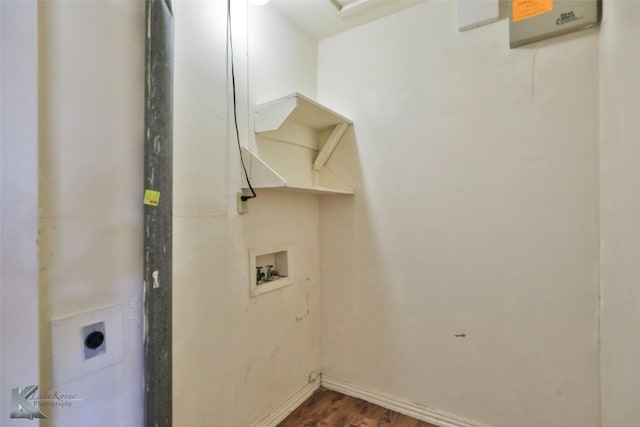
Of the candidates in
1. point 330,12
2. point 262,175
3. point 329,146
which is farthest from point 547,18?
point 262,175

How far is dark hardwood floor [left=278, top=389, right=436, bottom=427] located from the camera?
183 cm

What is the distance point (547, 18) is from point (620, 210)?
3.31 feet

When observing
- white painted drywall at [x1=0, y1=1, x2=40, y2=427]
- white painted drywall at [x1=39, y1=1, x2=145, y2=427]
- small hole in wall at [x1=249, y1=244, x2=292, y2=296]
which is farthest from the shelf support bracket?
white painted drywall at [x1=0, y1=1, x2=40, y2=427]

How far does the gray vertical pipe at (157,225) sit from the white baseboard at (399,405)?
1.27 metres

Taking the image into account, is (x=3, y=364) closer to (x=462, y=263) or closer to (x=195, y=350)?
(x=195, y=350)

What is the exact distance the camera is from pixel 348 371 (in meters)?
2.13

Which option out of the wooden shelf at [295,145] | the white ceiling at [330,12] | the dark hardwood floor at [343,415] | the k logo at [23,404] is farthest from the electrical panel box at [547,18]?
the k logo at [23,404]

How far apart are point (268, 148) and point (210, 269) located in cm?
78

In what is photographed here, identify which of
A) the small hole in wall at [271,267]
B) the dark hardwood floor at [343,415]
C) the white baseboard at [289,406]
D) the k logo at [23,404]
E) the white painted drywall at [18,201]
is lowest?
the dark hardwood floor at [343,415]

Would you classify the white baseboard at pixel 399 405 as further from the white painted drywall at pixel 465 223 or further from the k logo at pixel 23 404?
the k logo at pixel 23 404

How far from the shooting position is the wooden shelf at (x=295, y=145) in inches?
63.7

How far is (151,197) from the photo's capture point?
3.75 ft

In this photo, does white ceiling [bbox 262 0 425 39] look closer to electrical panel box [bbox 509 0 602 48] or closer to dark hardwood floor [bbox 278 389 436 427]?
electrical panel box [bbox 509 0 602 48]

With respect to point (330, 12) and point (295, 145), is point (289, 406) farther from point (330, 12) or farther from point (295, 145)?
point (330, 12)
